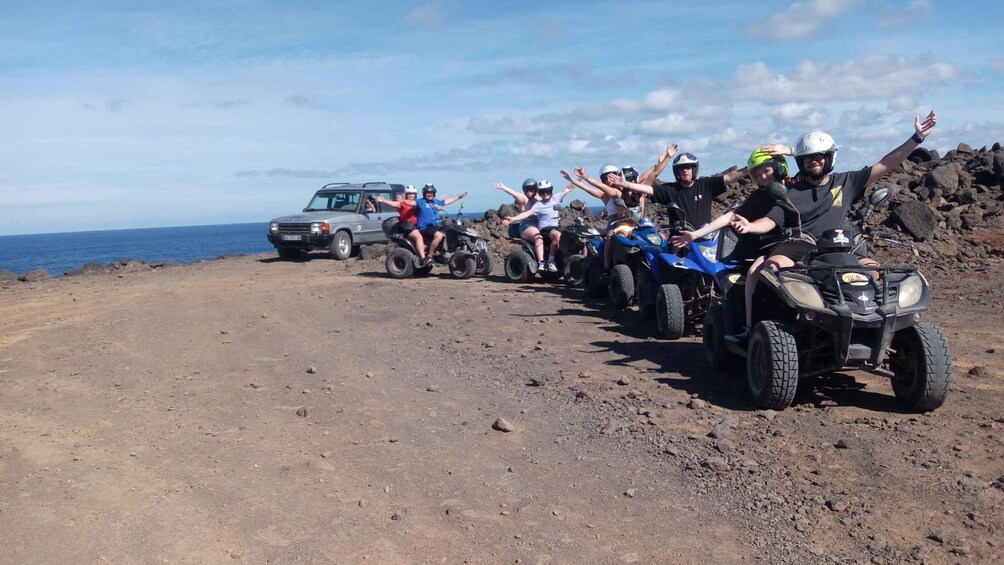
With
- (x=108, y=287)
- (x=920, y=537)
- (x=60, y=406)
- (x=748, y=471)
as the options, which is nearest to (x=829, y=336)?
(x=748, y=471)

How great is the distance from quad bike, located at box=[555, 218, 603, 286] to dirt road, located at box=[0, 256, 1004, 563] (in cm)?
349

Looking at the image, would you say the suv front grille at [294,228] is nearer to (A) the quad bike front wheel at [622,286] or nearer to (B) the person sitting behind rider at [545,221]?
(B) the person sitting behind rider at [545,221]

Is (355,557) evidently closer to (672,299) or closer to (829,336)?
(829,336)

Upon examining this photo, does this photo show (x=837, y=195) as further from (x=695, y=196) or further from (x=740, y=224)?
(x=695, y=196)

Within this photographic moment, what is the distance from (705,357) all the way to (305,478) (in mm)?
4165

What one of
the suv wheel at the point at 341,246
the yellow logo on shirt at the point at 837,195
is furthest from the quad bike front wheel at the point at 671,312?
the suv wheel at the point at 341,246

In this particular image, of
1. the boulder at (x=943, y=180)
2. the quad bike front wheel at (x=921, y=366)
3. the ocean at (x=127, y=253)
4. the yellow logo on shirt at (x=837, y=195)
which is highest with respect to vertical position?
the boulder at (x=943, y=180)

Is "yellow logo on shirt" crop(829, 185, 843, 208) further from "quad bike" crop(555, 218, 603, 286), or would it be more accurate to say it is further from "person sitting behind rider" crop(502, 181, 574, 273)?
"person sitting behind rider" crop(502, 181, 574, 273)

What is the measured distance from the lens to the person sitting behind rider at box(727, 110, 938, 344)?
684cm

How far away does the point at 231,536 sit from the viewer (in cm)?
468

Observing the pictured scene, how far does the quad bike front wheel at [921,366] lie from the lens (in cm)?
629

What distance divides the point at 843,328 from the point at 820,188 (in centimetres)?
129

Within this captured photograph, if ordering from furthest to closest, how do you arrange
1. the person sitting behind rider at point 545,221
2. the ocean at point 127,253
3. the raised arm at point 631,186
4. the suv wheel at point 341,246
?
the ocean at point 127,253
the suv wheel at point 341,246
the person sitting behind rider at point 545,221
the raised arm at point 631,186

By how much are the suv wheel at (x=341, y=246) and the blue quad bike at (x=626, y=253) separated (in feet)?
39.1
